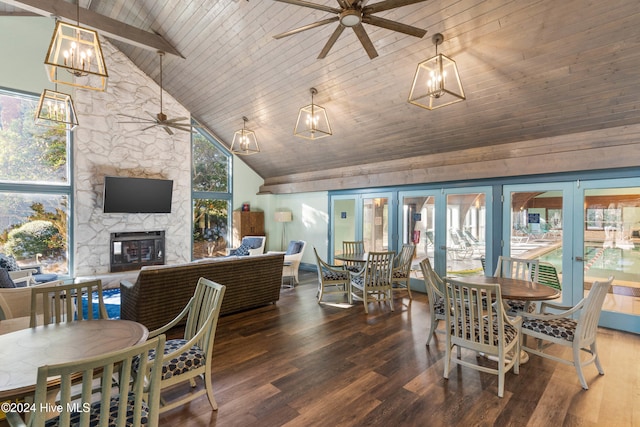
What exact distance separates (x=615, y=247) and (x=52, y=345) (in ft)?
20.4

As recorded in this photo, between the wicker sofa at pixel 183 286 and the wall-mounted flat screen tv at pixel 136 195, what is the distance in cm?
346

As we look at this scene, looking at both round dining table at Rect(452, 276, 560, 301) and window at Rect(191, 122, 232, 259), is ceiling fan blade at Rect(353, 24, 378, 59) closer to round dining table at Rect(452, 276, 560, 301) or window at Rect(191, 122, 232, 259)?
round dining table at Rect(452, 276, 560, 301)

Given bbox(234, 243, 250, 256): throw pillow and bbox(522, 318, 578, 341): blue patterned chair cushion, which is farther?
bbox(234, 243, 250, 256): throw pillow

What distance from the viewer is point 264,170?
30.5 feet

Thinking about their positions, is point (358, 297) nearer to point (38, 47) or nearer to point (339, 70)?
point (339, 70)

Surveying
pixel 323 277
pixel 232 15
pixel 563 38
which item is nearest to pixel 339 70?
pixel 232 15

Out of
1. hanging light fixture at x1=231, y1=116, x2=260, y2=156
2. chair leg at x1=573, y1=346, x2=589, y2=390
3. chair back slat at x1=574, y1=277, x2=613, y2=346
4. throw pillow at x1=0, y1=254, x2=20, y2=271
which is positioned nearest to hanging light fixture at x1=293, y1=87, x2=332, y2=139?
hanging light fixture at x1=231, y1=116, x2=260, y2=156

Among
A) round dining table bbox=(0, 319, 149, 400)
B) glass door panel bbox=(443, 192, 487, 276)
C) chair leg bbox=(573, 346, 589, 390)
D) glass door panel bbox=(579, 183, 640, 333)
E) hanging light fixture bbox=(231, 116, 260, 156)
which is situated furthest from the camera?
hanging light fixture bbox=(231, 116, 260, 156)

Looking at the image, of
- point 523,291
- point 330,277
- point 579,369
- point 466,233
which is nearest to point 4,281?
point 330,277

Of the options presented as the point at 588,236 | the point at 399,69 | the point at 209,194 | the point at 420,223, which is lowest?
the point at 588,236

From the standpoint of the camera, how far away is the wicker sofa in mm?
3771

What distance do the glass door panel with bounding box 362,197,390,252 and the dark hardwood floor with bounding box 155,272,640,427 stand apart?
123 inches

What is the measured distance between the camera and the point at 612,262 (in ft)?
14.5

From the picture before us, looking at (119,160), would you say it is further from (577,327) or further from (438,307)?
(577,327)
